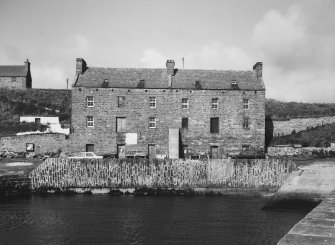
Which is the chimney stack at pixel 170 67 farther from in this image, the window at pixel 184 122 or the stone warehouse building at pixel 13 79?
the stone warehouse building at pixel 13 79

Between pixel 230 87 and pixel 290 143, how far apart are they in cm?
1044

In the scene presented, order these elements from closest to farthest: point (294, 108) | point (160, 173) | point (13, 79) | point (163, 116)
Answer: point (160, 173)
point (163, 116)
point (294, 108)
point (13, 79)

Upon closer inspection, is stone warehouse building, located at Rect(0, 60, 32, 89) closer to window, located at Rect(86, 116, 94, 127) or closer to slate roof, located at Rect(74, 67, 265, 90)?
slate roof, located at Rect(74, 67, 265, 90)

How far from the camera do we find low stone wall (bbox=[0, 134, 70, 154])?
4206cm

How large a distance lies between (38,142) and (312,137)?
34104 mm

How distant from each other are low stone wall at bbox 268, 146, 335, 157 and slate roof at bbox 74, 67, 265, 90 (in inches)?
304

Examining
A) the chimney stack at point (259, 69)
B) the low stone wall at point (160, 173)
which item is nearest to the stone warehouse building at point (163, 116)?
the chimney stack at point (259, 69)

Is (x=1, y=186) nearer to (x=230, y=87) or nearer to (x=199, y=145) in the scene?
(x=199, y=145)

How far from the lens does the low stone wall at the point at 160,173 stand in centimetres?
3111

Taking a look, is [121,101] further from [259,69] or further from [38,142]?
[259,69]

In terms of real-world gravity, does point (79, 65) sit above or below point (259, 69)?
above

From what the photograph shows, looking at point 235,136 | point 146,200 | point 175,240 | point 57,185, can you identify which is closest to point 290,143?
point 235,136

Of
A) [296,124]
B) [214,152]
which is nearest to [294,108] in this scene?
[296,124]

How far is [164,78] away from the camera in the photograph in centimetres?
4441
